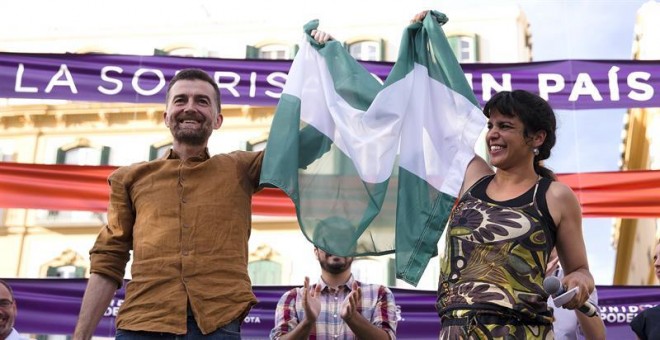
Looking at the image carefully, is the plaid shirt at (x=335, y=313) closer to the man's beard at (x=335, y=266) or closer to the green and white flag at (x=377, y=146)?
the man's beard at (x=335, y=266)

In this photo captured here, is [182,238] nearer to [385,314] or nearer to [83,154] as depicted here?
[385,314]

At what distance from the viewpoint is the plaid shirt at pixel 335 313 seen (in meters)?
5.22

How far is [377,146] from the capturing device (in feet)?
14.1

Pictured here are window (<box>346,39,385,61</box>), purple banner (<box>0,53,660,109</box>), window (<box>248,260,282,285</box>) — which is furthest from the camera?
window (<box>346,39,385,61</box>)

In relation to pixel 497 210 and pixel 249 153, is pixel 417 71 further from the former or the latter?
pixel 497 210

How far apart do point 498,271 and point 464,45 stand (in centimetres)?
2232

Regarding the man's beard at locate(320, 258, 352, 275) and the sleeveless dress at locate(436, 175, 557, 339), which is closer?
the sleeveless dress at locate(436, 175, 557, 339)

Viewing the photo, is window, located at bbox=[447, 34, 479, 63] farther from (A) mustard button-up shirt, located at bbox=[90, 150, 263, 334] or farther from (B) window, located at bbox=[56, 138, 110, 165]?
(A) mustard button-up shirt, located at bbox=[90, 150, 263, 334]

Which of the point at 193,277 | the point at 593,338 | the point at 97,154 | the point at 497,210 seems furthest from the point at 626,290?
the point at 97,154

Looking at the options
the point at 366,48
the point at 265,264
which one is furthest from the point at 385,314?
the point at 366,48

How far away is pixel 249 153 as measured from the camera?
13.0 ft

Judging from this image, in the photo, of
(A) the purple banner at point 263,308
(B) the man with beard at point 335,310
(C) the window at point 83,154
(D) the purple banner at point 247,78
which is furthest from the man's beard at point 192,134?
(C) the window at point 83,154

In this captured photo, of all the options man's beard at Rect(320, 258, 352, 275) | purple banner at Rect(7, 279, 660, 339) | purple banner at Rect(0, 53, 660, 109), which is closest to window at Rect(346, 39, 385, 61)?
purple banner at Rect(0, 53, 660, 109)

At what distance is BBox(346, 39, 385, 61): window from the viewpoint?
2498 centimetres
